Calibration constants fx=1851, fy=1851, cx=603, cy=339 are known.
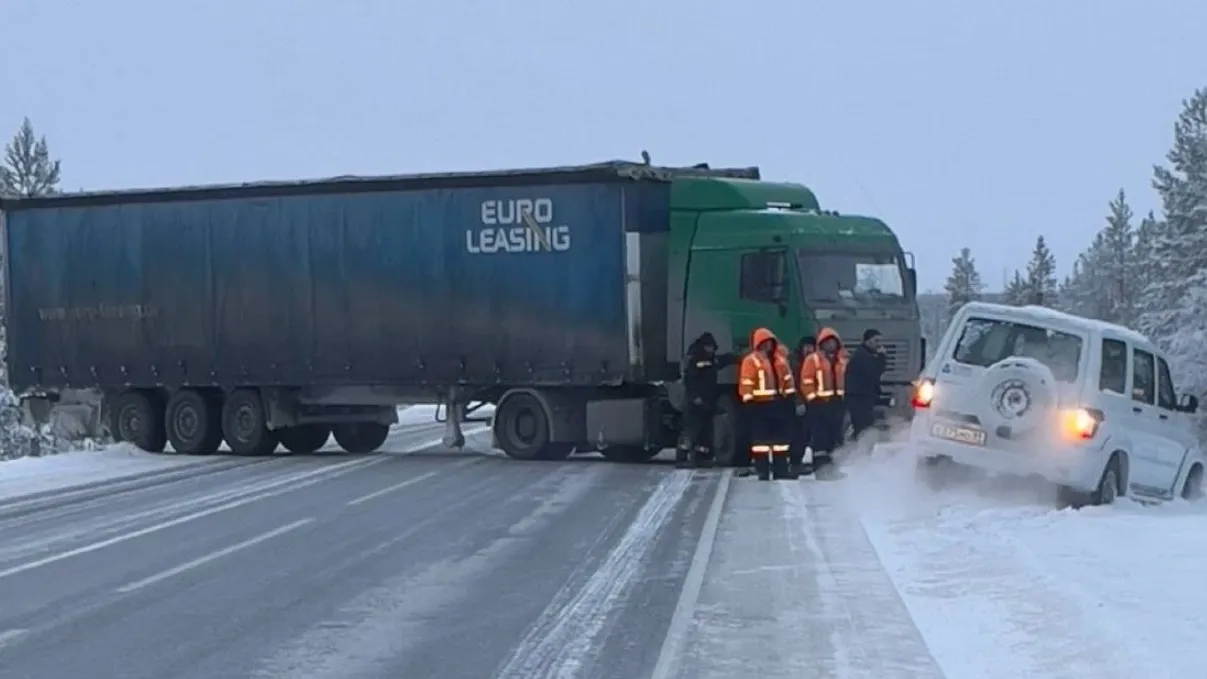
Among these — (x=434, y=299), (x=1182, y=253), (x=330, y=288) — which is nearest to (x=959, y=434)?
(x=434, y=299)

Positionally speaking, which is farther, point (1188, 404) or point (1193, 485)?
point (1193, 485)

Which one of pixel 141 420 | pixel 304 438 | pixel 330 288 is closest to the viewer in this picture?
pixel 330 288

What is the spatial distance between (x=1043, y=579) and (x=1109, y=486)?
5191 mm

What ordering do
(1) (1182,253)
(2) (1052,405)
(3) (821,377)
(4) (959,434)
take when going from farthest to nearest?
(1) (1182,253) → (3) (821,377) → (4) (959,434) → (2) (1052,405)

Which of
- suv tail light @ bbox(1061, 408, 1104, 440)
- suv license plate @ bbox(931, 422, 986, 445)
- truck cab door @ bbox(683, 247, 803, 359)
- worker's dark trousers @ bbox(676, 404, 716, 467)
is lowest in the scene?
worker's dark trousers @ bbox(676, 404, 716, 467)

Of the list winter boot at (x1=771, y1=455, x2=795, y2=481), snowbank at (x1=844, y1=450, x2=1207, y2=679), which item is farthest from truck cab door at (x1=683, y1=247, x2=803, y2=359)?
snowbank at (x1=844, y1=450, x2=1207, y2=679)

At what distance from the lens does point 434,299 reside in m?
25.2

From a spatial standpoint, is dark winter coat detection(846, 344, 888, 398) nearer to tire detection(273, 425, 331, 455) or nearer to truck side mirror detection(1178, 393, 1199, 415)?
truck side mirror detection(1178, 393, 1199, 415)

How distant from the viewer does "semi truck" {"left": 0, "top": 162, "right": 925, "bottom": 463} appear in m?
23.2

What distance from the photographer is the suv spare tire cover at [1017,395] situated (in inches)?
642

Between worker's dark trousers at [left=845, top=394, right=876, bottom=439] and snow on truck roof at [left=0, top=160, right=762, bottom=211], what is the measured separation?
4.22 m

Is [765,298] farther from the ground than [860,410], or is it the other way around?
[765,298]

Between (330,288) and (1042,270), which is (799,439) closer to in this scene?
(330,288)

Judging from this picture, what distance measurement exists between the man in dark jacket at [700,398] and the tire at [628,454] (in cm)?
138
